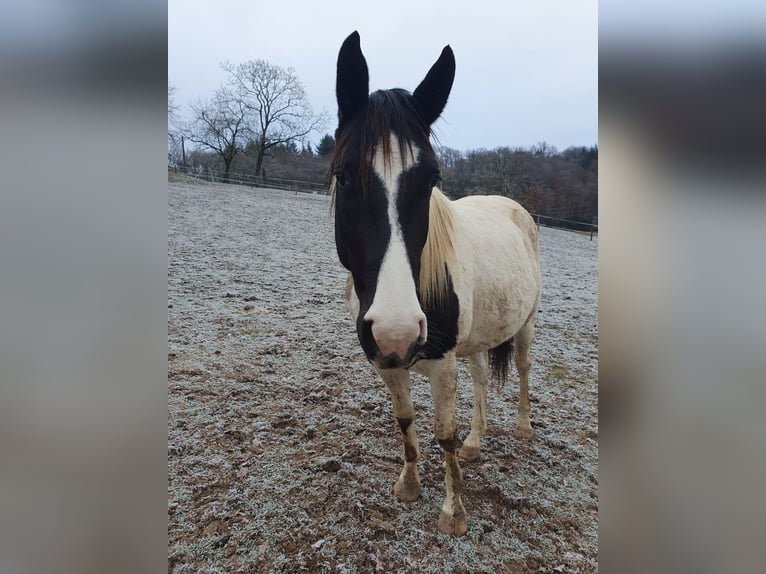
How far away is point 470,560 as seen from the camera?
6.33ft

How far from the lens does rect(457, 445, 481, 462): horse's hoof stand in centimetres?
273

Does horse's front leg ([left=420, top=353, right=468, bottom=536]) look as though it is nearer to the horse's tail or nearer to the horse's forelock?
the horse's forelock

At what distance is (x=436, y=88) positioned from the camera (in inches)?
63.4

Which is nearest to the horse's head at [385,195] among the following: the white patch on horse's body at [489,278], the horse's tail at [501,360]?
the white patch on horse's body at [489,278]

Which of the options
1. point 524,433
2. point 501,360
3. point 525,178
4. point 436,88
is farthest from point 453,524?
point 525,178

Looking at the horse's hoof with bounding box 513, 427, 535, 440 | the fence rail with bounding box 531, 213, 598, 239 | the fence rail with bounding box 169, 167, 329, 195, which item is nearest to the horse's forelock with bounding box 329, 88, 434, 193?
the horse's hoof with bounding box 513, 427, 535, 440

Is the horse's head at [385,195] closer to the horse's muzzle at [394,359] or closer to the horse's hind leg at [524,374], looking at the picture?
the horse's muzzle at [394,359]

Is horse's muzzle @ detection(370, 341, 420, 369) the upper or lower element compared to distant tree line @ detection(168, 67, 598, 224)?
lower

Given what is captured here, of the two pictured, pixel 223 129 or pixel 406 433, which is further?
pixel 223 129

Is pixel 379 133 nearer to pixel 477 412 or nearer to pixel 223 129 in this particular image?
pixel 477 412

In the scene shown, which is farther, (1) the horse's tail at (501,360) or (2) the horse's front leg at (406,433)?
(1) the horse's tail at (501,360)

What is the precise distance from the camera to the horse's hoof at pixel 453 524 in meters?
2.07

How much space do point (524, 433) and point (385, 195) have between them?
8.51ft
